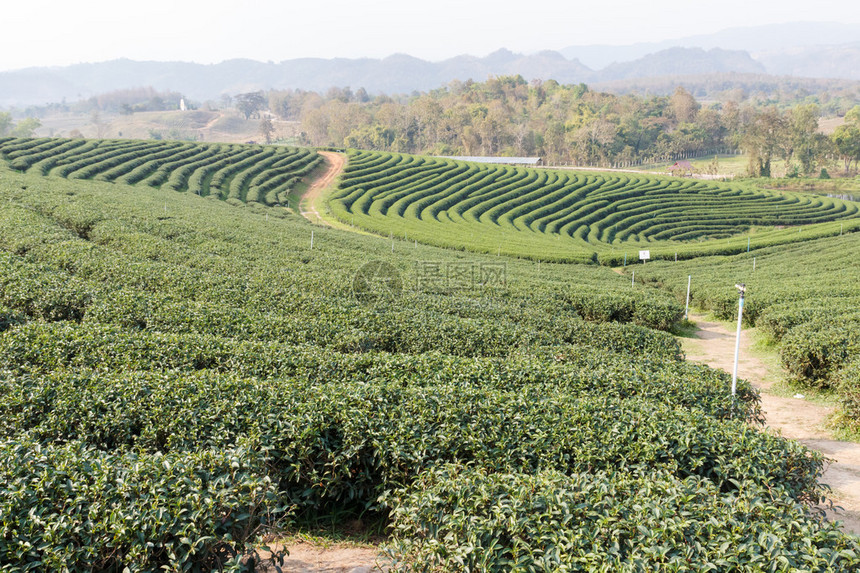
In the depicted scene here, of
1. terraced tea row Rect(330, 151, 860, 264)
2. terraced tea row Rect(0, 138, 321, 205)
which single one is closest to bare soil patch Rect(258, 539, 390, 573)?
terraced tea row Rect(330, 151, 860, 264)

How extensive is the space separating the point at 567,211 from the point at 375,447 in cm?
5260

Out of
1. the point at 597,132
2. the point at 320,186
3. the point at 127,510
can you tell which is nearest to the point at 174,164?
the point at 320,186

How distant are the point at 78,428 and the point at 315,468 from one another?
268 cm

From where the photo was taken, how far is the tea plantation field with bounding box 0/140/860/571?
14.5ft

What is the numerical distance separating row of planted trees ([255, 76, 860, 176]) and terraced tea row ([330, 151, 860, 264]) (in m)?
26.8

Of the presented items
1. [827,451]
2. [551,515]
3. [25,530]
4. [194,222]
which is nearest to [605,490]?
[551,515]

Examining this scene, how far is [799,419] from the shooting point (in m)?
11.0

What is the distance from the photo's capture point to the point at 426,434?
6254mm

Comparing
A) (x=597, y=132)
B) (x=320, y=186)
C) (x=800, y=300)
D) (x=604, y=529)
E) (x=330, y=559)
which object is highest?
(x=597, y=132)

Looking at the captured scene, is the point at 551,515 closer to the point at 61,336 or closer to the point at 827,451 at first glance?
the point at 827,451

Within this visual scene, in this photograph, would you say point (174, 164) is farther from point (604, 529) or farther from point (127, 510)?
point (604, 529)

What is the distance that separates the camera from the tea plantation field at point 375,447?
4.41m

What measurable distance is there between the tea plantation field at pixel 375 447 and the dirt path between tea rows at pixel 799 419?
1.30m

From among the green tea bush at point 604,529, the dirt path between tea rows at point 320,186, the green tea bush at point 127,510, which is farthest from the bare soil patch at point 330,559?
the dirt path between tea rows at point 320,186
